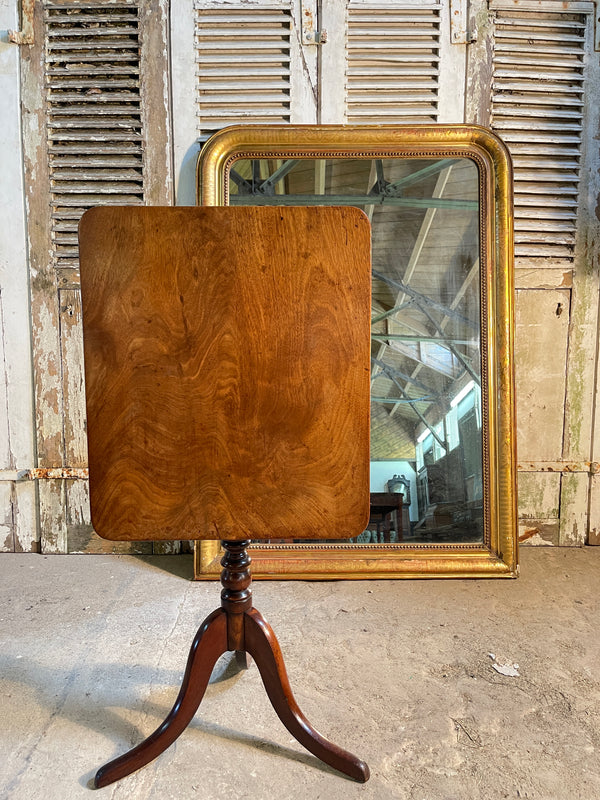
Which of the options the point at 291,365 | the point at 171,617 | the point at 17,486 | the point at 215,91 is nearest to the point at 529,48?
the point at 215,91

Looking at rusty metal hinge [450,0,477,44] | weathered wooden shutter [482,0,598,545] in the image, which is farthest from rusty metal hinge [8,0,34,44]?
weathered wooden shutter [482,0,598,545]

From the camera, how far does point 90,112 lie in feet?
7.23

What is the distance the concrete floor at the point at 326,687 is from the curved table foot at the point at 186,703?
0.14 ft

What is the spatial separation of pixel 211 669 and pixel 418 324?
1498mm

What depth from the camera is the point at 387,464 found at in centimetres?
217

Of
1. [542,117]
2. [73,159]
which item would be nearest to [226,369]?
[73,159]

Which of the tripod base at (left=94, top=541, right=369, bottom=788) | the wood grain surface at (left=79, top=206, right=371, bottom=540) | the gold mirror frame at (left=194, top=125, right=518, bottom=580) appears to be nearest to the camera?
the wood grain surface at (left=79, top=206, right=371, bottom=540)

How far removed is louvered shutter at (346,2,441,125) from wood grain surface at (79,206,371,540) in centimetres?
140

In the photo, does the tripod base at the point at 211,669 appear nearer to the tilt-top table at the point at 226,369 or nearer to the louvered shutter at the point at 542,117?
the tilt-top table at the point at 226,369

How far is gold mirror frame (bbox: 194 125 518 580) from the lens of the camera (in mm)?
2113

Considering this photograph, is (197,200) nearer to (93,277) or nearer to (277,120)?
(277,120)

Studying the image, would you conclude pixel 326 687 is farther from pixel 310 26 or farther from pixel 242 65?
pixel 310 26

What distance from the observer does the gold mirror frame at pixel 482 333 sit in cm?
211

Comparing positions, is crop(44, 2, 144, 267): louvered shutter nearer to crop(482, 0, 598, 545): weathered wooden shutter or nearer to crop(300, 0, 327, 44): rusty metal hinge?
crop(300, 0, 327, 44): rusty metal hinge
